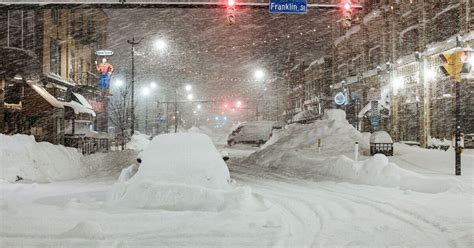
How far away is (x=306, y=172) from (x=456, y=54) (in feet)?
23.1

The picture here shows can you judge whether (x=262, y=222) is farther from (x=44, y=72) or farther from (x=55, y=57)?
(x=55, y=57)

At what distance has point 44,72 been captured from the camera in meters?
27.2

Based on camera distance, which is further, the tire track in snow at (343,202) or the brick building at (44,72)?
the brick building at (44,72)

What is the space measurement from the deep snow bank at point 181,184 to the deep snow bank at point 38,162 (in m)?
6.19

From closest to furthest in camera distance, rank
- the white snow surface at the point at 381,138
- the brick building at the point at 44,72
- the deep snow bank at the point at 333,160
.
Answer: the deep snow bank at the point at 333,160, the white snow surface at the point at 381,138, the brick building at the point at 44,72

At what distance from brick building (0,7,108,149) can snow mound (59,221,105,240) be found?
55.8 feet

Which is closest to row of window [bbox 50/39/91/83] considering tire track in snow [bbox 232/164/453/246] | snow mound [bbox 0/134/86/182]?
snow mound [bbox 0/134/86/182]

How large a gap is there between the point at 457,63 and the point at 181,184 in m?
9.56

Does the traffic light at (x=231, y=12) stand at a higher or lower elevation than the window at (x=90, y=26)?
lower

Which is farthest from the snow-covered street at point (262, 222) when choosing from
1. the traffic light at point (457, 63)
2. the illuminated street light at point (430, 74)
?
the illuminated street light at point (430, 74)

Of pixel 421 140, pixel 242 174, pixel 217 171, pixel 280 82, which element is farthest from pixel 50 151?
pixel 280 82

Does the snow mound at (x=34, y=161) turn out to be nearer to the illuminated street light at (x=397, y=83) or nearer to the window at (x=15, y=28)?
the window at (x=15, y=28)

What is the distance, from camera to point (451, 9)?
23766 mm

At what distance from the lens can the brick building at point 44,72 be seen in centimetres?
2323
